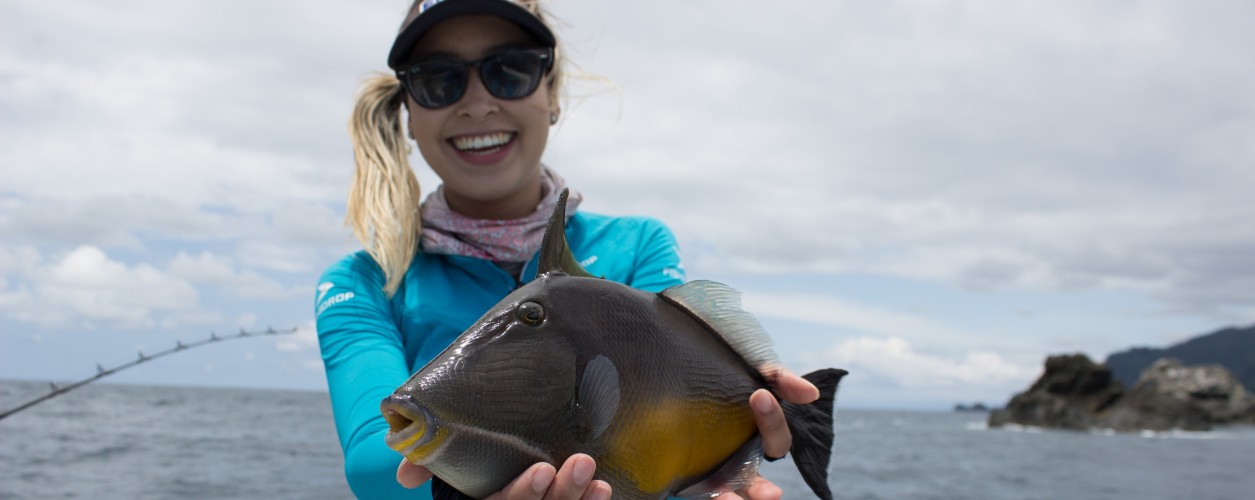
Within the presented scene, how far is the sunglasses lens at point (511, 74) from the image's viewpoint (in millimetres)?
2902

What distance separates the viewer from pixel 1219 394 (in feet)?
218

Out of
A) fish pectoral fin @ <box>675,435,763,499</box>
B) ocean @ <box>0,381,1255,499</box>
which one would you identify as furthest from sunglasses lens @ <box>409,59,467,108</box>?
ocean @ <box>0,381,1255,499</box>

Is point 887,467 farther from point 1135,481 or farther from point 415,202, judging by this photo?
point 415,202

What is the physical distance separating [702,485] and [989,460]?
1596 inches

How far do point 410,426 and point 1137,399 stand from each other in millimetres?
73914

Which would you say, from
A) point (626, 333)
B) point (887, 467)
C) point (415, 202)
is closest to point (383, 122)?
point (415, 202)

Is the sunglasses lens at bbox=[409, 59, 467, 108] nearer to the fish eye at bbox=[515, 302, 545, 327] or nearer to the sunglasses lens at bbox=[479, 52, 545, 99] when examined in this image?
the sunglasses lens at bbox=[479, 52, 545, 99]

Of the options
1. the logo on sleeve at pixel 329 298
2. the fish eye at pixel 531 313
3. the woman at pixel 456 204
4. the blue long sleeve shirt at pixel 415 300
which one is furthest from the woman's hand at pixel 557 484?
the logo on sleeve at pixel 329 298

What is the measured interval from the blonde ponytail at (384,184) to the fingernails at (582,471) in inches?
64.1

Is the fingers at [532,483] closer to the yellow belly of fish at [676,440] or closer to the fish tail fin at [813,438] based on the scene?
the yellow belly of fish at [676,440]

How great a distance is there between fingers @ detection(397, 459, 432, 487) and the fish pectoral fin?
0.57m

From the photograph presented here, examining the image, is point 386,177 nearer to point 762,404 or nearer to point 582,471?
point 762,404

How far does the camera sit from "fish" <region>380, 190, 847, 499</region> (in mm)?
1475

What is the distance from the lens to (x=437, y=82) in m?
2.93
